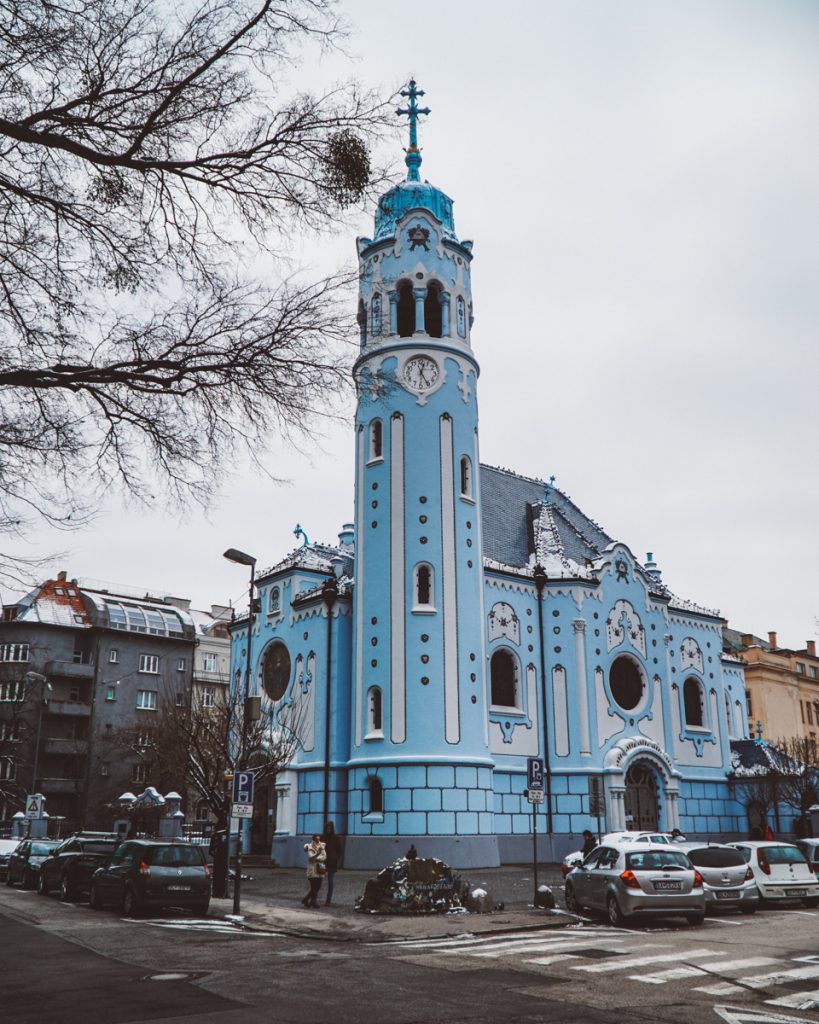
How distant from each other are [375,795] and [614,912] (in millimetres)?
16793

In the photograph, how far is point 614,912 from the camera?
16672 millimetres

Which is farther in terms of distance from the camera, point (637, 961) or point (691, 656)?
point (691, 656)

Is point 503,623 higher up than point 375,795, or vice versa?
point 503,623

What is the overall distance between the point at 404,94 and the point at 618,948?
10.8 meters

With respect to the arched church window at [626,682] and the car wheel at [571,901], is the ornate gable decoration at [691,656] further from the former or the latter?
the car wheel at [571,901]

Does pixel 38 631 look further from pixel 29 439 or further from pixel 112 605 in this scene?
pixel 29 439

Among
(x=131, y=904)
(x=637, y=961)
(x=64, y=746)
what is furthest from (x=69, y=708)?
(x=637, y=961)

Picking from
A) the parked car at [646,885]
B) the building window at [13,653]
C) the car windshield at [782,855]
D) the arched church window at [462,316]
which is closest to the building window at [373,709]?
the arched church window at [462,316]

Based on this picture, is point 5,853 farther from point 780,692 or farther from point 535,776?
point 780,692

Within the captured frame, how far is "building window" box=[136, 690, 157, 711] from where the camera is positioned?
65875 millimetres

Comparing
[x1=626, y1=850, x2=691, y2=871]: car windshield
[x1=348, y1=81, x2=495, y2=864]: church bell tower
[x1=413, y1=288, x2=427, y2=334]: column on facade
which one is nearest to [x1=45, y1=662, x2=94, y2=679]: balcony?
[x1=348, y1=81, x2=495, y2=864]: church bell tower

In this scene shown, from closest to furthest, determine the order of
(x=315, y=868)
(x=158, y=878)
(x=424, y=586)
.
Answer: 1. (x=158, y=878)
2. (x=315, y=868)
3. (x=424, y=586)

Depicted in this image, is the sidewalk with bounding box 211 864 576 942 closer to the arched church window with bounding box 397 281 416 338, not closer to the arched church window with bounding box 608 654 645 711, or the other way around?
the arched church window with bounding box 608 654 645 711

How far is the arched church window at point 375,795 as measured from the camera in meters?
32.3
